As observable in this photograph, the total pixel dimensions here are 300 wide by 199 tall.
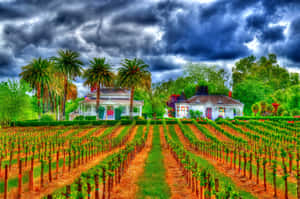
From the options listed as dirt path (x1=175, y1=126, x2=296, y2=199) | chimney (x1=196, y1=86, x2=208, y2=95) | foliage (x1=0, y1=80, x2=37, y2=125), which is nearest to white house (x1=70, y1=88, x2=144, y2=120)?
foliage (x1=0, y1=80, x2=37, y2=125)

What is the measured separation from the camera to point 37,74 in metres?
40.7

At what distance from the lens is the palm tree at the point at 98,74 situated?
3944 cm

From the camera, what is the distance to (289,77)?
68.8 m

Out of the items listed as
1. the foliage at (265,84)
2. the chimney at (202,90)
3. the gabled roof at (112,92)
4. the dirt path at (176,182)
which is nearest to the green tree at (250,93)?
the foliage at (265,84)

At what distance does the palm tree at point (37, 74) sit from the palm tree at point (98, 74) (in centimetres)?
880

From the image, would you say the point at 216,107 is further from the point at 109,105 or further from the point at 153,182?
the point at 153,182

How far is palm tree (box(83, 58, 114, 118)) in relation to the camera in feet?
129

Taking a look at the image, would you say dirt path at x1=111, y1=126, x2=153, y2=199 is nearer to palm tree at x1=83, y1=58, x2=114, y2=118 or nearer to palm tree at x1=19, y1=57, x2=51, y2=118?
palm tree at x1=83, y1=58, x2=114, y2=118

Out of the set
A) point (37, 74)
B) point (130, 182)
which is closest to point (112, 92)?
point (37, 74)

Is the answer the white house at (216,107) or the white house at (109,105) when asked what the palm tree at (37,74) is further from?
the white house at (216,107)

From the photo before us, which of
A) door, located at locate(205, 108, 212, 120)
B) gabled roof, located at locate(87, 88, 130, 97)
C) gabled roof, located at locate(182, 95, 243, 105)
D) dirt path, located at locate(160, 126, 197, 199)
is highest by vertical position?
gabled roof, located at locate(87, 88, 130, 97)

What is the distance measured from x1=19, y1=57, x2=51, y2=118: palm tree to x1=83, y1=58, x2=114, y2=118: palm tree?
8796 millimetres

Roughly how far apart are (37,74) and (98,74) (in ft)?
43.1

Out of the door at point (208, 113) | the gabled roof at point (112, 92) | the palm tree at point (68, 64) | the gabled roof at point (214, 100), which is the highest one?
the palm tree at point (68, 64)
